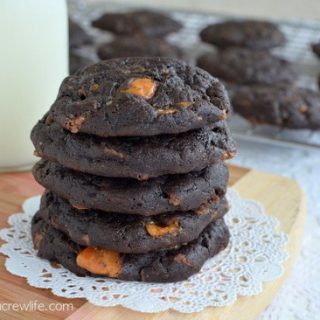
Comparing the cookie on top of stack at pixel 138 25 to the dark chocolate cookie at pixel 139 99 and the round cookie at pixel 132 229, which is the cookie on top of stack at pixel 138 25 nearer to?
the dark chocolate cookie at pixel 139 99

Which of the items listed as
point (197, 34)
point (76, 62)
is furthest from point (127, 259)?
point (197, 34)

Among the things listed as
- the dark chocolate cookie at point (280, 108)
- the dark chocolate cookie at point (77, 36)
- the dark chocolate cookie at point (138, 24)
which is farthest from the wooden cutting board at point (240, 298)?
the dark chocolate cookie at point (138, 24)

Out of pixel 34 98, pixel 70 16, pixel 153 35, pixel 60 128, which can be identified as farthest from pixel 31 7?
pixel 70 16

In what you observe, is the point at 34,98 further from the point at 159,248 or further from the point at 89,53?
the point at 89,53

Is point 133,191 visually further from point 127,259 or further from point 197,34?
point 197,34

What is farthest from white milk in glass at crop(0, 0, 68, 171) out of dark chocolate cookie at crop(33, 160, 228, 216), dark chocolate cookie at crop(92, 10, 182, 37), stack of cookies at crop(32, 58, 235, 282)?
dark chocolate cookie at crop(92, 10, 182, 37)

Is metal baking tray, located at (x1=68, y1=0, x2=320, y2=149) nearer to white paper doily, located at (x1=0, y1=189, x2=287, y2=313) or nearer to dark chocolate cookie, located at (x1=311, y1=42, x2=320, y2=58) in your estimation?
dark chocolate cookie, located at (x1=311, y1=42, x2=320, y2=58)
